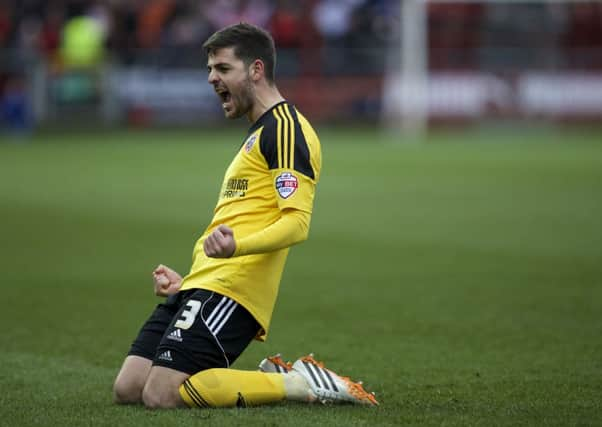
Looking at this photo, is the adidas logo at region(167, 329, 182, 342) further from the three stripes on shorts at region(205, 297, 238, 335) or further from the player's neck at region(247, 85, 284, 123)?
the player's neck at region(247, 85, 284, 123)

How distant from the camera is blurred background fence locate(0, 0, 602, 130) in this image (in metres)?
27.8

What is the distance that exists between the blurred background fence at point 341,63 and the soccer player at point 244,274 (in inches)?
844

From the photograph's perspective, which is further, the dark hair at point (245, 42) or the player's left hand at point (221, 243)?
the dark hair at point (245, 42)

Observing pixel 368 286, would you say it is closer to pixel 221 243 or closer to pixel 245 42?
pixel 245 42

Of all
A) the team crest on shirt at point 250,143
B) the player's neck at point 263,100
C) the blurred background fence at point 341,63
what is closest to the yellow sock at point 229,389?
the team crest on shirt at point 250,143

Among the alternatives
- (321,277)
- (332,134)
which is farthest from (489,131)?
(321,277)

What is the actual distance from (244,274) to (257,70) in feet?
3.25

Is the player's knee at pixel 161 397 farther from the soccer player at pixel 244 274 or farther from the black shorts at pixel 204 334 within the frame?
the black shorts at pixel 204 334

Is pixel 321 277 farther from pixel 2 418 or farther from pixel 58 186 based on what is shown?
pixel 58 186

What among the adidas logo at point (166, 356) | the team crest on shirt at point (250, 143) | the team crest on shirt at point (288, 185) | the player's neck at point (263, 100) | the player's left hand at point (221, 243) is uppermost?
the player's neck at point (263, 100)

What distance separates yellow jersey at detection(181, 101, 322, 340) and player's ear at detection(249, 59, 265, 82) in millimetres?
174

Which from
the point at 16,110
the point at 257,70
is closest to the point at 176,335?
the point at 257,70

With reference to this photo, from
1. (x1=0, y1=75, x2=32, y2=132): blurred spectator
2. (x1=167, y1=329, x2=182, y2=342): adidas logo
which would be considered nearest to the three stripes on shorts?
(x1=167, y1=329, x2=182, y2=342): adidas logo

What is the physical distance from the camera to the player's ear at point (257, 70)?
5492 mm
